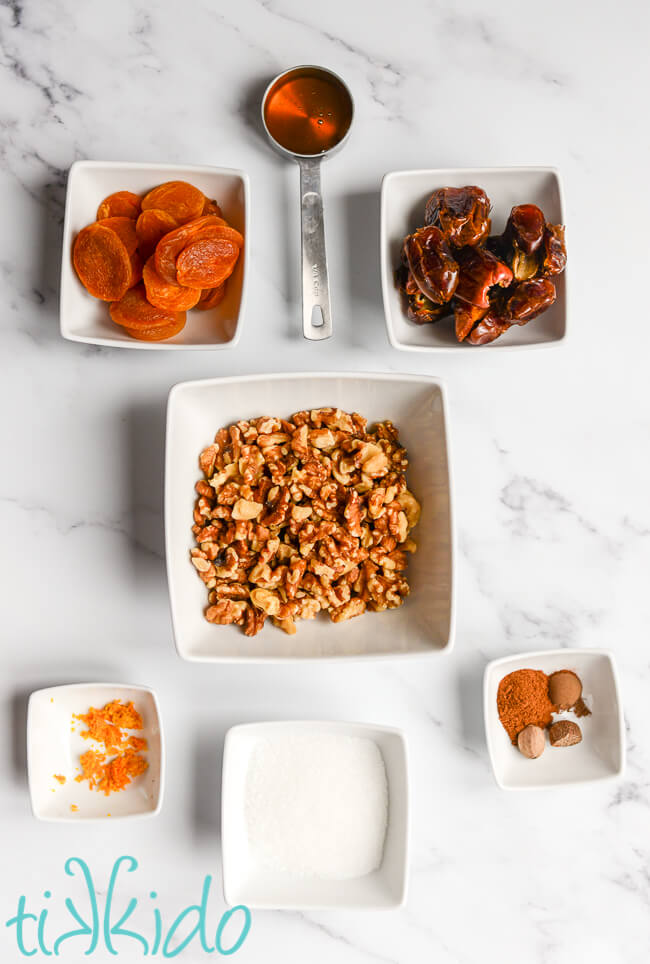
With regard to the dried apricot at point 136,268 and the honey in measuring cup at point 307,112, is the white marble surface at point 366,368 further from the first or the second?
the dried apricot at point 136,268

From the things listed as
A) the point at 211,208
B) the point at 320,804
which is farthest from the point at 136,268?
the point at 320,804

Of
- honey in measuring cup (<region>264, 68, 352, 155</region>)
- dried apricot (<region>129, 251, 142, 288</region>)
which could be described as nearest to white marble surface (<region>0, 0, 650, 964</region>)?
honey in measuring cup (<region>264, 68, 352, 155</region>)

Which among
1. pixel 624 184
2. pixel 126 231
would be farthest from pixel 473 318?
pixel 126 231

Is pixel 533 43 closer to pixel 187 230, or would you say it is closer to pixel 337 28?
pixel 337 28

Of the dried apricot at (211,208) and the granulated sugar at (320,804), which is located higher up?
the dried apricot at (211,208)

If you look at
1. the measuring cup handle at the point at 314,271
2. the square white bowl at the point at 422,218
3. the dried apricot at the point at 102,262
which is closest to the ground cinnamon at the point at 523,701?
the square white bowl at the point at 422,218

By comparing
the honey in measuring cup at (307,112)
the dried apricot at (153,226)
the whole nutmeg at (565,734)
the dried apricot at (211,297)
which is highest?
the honey in measuring cup at (307,112)
